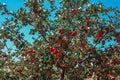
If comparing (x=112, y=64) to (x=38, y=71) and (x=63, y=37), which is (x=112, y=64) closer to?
(x=63, y=37)

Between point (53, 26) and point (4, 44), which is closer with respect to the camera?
point (53, 26)

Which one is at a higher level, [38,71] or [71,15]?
[71,15]

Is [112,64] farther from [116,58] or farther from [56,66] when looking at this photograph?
[56,66]

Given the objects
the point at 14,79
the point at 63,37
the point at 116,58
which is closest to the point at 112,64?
the point at 116,58

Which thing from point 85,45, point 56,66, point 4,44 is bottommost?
point 56,66

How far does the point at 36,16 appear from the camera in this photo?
16219mm

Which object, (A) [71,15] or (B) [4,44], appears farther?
(B) [4,44]

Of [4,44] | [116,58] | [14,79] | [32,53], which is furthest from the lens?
[4,44]

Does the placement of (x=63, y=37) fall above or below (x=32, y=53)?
above

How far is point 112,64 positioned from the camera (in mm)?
15695

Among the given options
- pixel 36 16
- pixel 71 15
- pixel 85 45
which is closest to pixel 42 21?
pixel 36 16

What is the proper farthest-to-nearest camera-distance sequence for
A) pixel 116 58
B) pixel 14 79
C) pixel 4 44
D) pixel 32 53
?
1. pixel 4 44
2. pixel 116 58
3. pixel 32 53
4. pixel 14 79

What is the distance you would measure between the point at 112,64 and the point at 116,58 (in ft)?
1.29

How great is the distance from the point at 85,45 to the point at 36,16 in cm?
298
